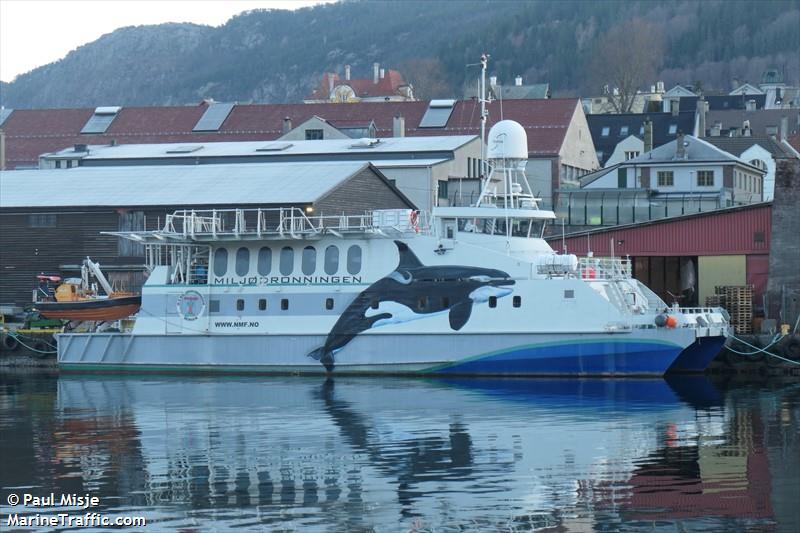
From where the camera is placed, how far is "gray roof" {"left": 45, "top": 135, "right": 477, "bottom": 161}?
6894 centimetres

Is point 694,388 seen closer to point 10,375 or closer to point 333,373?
point 333,373

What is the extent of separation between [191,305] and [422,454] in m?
17.9

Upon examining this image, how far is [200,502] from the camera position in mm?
22453

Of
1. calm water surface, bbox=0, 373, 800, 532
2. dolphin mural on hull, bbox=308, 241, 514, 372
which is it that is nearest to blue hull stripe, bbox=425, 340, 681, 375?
calm water surface, bbox=0, 373, 800, 532

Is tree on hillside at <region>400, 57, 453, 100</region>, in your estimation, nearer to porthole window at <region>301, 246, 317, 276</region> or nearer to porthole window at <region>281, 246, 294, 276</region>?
porthole window at <region>281, 246, 294, 276</region>

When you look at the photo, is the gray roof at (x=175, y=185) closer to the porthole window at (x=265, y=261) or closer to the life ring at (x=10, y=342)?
the life ring at (x=10, y=342)

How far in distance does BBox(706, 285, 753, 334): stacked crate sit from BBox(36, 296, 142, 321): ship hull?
18590mm

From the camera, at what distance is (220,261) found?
43188 mm

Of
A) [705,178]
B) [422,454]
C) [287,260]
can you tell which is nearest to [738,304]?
[287,260]

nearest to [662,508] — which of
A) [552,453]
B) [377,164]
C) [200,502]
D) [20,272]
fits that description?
[552,453]

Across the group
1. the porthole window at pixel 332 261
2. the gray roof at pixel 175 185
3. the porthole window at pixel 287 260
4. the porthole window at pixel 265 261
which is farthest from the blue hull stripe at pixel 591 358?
the gray roof at pixel 175 185

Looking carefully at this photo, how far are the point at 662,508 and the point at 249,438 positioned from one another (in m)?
10.7

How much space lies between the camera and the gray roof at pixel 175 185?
2062 inches

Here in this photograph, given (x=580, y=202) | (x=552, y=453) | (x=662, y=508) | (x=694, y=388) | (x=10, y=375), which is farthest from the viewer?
(x=580, y=202)
